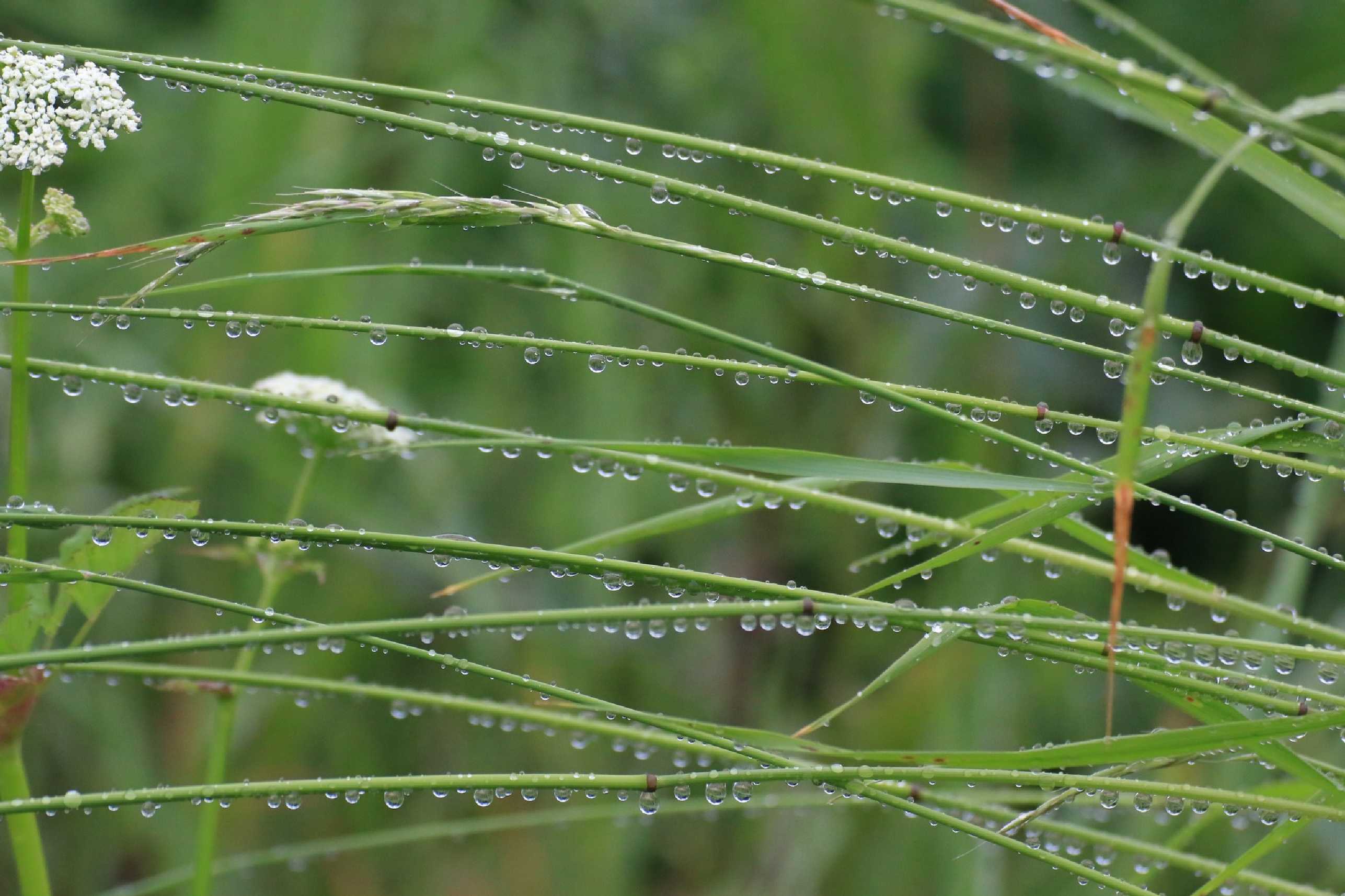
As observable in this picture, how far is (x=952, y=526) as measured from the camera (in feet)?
1.92

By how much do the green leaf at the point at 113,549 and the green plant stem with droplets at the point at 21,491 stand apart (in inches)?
0.9

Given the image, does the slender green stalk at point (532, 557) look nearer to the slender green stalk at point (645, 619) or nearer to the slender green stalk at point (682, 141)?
the slender green stalk at point (645, 619)

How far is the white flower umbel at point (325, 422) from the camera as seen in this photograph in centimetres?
71

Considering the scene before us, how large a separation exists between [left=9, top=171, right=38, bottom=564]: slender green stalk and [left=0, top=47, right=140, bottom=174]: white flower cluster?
0.02 m

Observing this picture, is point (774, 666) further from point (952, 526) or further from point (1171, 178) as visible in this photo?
point (952, 526)

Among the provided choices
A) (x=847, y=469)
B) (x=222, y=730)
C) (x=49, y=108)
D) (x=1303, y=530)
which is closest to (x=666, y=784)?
(x=847, y=469)

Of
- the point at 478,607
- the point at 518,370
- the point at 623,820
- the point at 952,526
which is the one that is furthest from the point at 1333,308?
the point at 518,370

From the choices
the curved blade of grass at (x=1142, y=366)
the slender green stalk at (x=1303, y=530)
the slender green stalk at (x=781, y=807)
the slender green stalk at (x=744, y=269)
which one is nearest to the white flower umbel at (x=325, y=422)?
the slender green stalk at (x=744, y=269)

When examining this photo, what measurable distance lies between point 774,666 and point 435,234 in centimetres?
76

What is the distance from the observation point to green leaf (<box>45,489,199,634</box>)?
598 mm

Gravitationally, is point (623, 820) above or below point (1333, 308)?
below

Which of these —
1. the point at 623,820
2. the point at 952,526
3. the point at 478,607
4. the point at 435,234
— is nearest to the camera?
the point at 952,526

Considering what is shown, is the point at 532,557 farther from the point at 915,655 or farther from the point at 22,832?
the point at 22,832

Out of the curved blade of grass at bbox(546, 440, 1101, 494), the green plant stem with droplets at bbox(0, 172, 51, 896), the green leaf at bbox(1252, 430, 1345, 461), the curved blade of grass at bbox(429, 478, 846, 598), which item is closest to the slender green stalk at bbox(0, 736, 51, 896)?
the green plant stem with droplets at bbox(0, 172, 51, 896)
